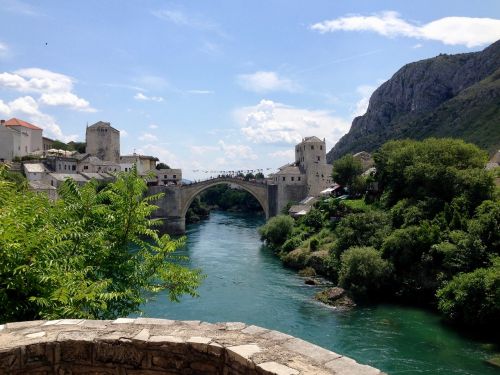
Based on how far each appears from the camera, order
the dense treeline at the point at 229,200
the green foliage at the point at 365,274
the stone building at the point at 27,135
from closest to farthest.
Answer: the green foliage at the point at 365,274, the stone building at the point at 27,135, the dense treeline at the point at 229,200

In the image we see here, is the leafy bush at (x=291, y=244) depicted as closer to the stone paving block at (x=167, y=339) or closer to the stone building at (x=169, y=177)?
the stone building at (x=169, y=177)

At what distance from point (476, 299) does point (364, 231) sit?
8941 mm

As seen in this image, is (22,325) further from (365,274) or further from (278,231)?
(278,231)

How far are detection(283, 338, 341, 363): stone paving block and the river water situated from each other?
34.1 feet

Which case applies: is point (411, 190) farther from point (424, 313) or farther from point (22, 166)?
point (22, 166)

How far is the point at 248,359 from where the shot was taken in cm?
370

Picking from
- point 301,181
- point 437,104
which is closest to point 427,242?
point 301,181

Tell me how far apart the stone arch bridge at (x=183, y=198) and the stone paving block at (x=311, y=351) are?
141 ft

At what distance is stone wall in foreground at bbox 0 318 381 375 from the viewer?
384cm

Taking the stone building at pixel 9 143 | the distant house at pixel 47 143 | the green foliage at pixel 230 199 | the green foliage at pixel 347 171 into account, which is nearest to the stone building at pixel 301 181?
the green foliage at pixel 347 171

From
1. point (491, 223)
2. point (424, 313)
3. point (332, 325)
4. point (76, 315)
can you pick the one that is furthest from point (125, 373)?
point (491, 223)

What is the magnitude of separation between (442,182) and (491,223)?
20.3 feet

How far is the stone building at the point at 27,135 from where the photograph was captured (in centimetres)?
5862

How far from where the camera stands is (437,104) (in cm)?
10544
